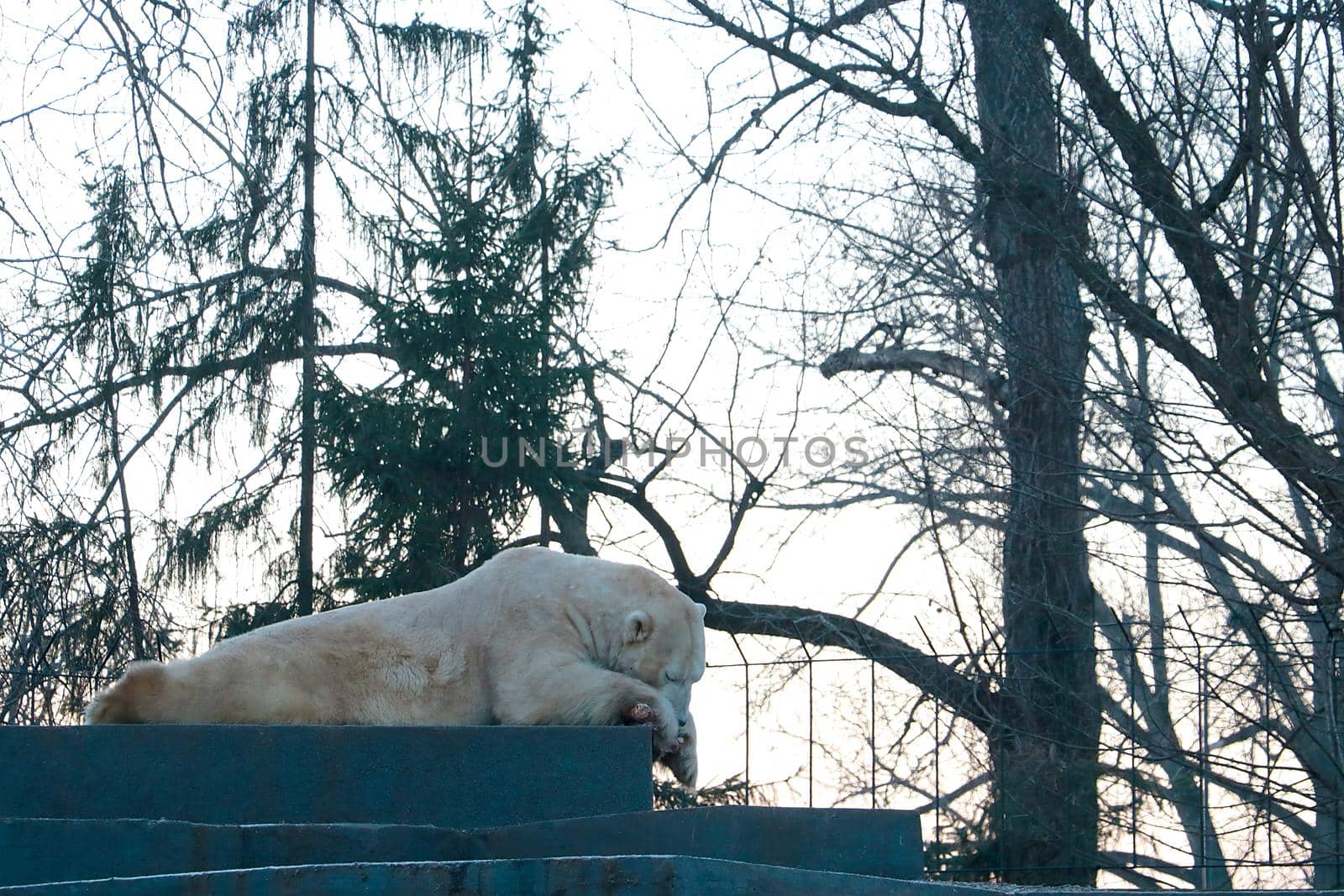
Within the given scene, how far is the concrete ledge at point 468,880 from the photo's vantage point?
2014 millimetres

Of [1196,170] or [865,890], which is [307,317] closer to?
[1196,170]

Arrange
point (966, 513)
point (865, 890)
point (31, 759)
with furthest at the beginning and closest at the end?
point (966, 513)
point (31, 759)
point (865, 890)

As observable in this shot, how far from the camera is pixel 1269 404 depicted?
6578 millimetres

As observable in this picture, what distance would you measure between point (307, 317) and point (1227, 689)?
26.4 ft

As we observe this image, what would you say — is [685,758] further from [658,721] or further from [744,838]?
[744,838]

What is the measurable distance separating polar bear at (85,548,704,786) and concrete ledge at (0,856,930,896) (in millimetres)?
2631

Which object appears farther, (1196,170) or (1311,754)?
(1311,754)

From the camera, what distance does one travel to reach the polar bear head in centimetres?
500

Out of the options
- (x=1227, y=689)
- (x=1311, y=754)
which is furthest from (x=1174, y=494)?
(x=1311, y=754)

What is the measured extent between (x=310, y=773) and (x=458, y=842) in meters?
0.94

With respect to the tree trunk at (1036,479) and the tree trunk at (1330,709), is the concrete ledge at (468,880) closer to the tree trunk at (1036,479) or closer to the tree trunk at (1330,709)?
the tree trunk at (1036,479)

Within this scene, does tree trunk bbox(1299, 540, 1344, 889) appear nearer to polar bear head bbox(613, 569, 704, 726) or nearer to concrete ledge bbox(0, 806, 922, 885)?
polar bear head bbox(613, 569, 704, 726)

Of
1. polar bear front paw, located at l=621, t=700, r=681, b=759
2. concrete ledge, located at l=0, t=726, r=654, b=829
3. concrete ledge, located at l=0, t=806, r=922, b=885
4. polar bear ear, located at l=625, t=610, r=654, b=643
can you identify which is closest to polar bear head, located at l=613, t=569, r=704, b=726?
polar bear ear, located at l=625, t=610, r=654, b=643

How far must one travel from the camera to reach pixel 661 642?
504 cm
